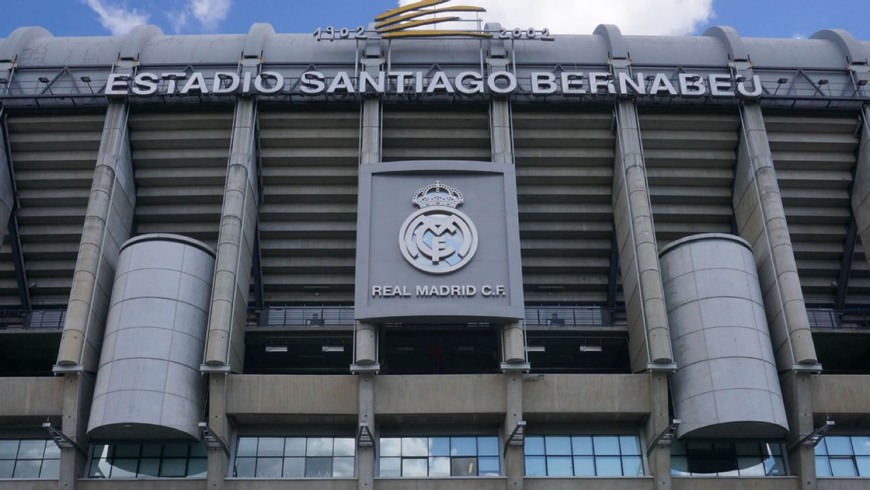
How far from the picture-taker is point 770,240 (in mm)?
41938

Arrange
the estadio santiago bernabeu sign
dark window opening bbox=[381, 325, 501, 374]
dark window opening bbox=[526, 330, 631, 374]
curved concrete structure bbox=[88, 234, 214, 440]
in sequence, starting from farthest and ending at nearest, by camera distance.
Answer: dark window opening bbox=[526, 330, 631, 374], dark window opening bbox=[381, 325, 501, 374], the estadio santiago bernabeu sign, curved concrete structure bbox=[88, 234, 214, 440]

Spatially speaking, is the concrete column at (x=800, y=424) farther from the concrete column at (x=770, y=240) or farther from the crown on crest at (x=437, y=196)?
the crown on crest at (x=437, y=196)

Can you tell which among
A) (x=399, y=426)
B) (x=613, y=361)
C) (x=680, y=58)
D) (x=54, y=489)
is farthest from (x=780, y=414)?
(x=54, y=489)

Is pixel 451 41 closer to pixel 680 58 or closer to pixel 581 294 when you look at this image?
pixel 680 58

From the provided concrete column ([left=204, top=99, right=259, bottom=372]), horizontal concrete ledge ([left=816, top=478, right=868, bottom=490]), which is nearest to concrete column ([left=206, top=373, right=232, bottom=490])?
concrete column ([left=204, top=99, right=259, bottom=372])

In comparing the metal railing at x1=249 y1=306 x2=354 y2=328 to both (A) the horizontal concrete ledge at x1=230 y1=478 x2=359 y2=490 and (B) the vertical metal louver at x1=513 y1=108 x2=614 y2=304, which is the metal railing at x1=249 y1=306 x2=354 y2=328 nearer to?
(B) the vertical metal louver at x1=513 y1=108 x2=614 y2=304

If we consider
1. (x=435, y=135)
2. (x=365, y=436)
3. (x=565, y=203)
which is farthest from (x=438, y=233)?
(x=365, y=436)

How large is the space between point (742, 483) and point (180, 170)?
29.8m

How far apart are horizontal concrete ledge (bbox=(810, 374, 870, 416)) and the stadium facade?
133mm

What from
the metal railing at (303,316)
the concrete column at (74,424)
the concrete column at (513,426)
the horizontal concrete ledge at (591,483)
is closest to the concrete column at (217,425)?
the concrete column at (74,424)

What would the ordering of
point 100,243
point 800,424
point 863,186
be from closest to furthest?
point 800,424 < point 100,243 < point 863,186

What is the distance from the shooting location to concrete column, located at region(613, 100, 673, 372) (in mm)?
39031

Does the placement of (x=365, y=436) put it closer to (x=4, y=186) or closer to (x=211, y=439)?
(x=211, y=439)

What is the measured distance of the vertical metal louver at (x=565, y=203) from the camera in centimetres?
4578
